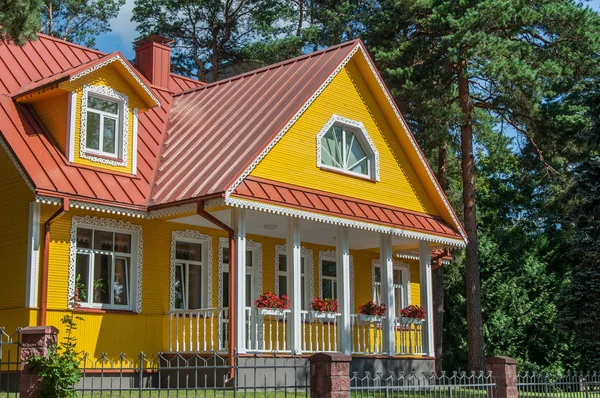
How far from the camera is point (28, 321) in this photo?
17359 millimetres

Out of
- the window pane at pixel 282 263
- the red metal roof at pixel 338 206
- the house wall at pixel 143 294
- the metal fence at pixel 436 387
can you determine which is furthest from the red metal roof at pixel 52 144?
the metal fence at pixel 436 387

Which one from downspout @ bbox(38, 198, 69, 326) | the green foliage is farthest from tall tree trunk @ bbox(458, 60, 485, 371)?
the green foliage

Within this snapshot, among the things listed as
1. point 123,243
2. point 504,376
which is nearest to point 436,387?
point 504,376

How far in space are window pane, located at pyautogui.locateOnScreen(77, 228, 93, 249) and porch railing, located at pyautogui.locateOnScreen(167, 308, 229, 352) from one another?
2.40 meters

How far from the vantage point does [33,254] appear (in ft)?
57.8

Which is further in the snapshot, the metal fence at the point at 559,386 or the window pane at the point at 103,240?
the window pane at the point at 103,240

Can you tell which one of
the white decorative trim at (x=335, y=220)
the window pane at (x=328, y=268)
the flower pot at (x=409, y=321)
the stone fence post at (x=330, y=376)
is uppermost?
the white decorative trim at (x=335, y=220)

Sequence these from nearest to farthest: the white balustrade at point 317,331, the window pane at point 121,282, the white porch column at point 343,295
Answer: the window pane at point 121,282 → the white balustrade at point 317,331 → the white porch column at point 343,295

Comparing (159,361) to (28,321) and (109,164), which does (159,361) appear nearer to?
(28,321)

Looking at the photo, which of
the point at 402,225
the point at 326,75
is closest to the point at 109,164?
the point at 326,75

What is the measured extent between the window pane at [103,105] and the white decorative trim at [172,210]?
2659 millimetres

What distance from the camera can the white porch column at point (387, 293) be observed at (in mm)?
21641

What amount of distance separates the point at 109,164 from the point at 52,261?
260 centimetres

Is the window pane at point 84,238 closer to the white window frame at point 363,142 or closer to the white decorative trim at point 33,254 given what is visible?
the white decorative trim at point 33,254
